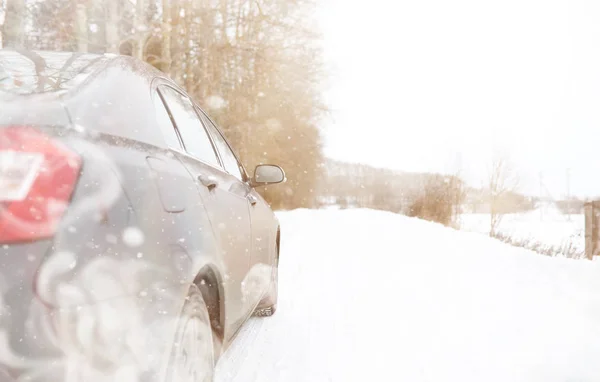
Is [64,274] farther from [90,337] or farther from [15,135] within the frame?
[15,135]

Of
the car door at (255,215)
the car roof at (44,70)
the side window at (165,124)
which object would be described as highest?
the car roof at (44,70)

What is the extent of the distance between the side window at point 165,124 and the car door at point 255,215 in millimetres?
982

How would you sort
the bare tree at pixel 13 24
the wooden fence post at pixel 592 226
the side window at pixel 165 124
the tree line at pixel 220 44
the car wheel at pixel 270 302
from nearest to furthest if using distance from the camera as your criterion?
the side window at pixel 165 124
the car wheel at pixel 270 302
the bare tree at pixel 13 24
the wooden fence post at pixel 592 226
the tree line at pixel 220 44

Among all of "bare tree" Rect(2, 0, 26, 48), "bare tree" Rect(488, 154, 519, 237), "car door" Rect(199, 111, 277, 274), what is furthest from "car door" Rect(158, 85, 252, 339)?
"bare tree" Rect(488, 154, 519, 237)

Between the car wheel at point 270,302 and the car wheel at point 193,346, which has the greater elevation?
the car wheel at point 193,346

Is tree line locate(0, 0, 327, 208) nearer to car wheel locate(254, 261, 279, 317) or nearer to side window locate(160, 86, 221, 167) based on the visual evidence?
car wheel locate(254, 261, 279, 317)

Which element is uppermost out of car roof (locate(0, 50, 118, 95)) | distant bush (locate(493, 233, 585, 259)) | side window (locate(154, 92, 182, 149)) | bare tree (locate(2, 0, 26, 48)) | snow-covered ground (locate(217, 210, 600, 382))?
bare tree (locate(2, 0, 26, 48))

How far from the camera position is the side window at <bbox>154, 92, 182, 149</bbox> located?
2170mm

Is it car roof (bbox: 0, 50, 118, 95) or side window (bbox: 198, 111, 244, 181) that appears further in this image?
Result: side window (bbox: 198, 111, 244, 181)

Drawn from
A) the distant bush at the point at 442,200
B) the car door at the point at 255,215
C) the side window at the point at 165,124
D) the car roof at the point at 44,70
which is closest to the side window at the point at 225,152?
the car door at the point at 255,215

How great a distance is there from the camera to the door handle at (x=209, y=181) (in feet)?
7.70

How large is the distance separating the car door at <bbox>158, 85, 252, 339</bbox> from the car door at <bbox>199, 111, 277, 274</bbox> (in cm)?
21

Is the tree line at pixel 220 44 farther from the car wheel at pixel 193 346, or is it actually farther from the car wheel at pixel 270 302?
the car wheel at pixel 193 346

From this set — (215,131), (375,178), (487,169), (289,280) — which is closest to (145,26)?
(289,280)
